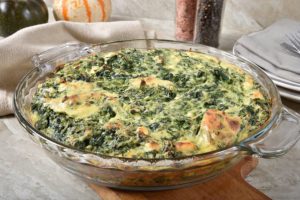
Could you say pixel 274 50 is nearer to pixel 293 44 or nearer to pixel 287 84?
pixel 293 44

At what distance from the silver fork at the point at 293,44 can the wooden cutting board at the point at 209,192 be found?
800mm

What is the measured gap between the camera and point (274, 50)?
1949 millimetres

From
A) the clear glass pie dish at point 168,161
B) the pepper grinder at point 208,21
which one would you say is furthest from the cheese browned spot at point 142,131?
the pepper grinder at point 208,21

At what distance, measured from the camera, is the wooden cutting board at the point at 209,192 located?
4.07 feet

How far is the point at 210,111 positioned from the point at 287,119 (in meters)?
0.20

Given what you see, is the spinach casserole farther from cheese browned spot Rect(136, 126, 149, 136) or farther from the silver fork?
the silver fork

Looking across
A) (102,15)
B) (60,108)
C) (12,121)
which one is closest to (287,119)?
(60,108)

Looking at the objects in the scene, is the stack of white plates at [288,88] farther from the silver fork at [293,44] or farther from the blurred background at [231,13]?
the blurred background at [231,13]

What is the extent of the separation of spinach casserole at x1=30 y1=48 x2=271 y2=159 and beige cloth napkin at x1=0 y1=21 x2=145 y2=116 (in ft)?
0.90

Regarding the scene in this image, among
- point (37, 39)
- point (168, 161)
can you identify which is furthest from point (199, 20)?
point (168, 161)

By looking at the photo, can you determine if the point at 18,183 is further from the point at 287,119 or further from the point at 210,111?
the point at 287,119

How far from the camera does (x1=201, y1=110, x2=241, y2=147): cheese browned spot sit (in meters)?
→ 1.25

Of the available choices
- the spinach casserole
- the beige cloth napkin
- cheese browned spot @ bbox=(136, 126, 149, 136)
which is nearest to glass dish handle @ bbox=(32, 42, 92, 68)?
the spinach casserole

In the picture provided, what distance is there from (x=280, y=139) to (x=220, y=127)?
0.16m
